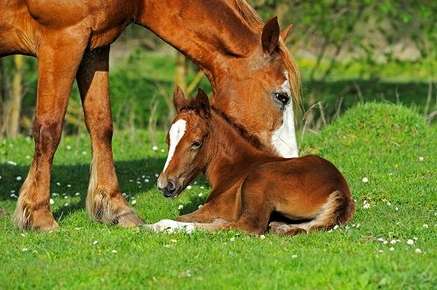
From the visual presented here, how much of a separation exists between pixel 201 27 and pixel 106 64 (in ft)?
2.94

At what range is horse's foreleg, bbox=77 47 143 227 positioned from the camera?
322 inches

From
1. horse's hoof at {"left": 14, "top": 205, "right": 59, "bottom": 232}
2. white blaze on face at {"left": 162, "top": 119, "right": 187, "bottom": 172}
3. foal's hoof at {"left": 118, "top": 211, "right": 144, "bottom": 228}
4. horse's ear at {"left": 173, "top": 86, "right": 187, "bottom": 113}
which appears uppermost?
horse's ear at {"left": 173, "top": 86, "right": 187, "bottom": 113}

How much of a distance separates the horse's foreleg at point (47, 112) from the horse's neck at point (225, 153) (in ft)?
3.80

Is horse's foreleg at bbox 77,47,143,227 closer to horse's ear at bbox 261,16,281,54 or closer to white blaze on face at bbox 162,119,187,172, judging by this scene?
white blaze on face at bbox 162,119,187,172

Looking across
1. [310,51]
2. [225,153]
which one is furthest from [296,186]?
[310,51]

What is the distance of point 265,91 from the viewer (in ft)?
25.5

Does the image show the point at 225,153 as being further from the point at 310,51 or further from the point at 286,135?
the point at 310,51

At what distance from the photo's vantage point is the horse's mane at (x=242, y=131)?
25.5ft

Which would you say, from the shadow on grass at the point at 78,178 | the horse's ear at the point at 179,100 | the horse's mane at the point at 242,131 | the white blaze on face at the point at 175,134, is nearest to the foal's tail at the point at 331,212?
the horse's mane at the point at 242,131

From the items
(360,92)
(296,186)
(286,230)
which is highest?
(296,186)

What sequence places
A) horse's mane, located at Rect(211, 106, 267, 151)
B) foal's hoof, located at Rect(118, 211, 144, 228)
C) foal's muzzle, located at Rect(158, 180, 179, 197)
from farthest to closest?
foal's hoof, located at Rect(118, 211, 144, 228) → horse's mane, located at Rect(211, 106, 267, 151) → foal's muzzle, located at Rect(158, 180, 179, 197)

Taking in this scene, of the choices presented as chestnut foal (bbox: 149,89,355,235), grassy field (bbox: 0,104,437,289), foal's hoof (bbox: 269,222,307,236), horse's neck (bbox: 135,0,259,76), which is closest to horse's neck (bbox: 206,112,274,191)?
chestnut foal (bbox: 149,89,355,235)

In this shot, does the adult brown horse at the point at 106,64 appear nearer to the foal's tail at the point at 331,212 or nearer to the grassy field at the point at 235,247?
the grassy field at the point at 235,247

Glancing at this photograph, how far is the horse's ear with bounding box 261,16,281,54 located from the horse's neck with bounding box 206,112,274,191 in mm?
660
